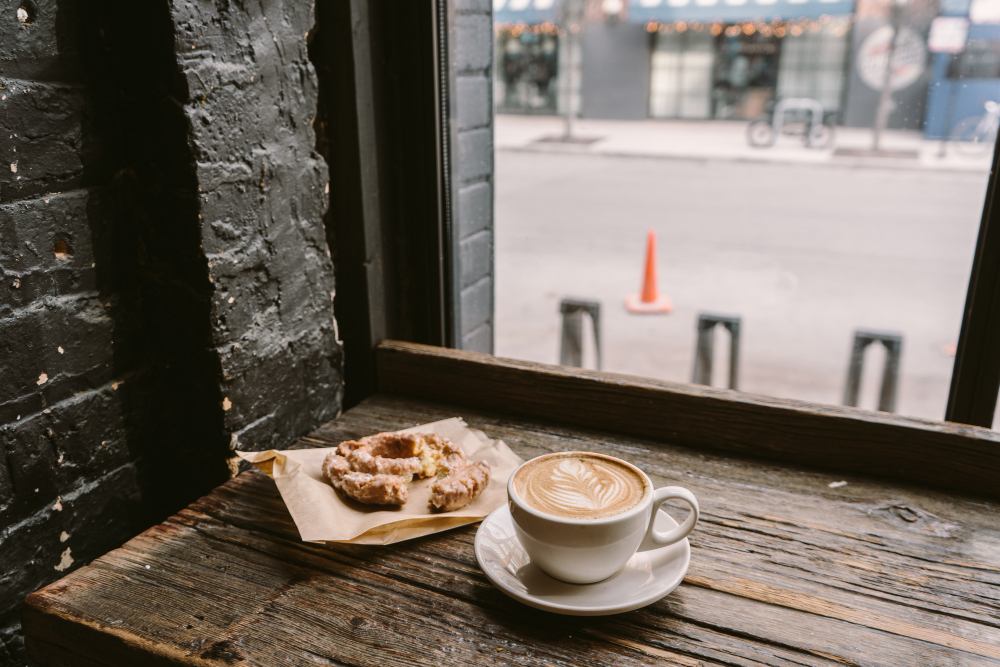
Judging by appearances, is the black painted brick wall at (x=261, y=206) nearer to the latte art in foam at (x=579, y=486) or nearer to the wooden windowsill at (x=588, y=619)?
the wooden windowsill at (x=588, y=619)

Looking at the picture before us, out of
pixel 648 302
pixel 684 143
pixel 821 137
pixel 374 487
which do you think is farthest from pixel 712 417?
pixel 684 143

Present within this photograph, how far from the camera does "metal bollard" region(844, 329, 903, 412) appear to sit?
2.31 meters

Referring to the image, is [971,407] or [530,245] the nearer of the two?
[971,407]

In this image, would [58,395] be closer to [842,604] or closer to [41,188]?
[41,188]

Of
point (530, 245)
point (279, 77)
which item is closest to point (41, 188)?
point (279, 77)

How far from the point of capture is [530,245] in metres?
5.83

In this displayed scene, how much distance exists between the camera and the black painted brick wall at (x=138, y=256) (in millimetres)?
878

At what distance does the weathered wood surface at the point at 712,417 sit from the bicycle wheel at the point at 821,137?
538 centimetres

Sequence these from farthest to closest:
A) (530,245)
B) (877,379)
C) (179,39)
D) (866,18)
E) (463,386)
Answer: (530,245), (877,379), (866,18), (463,386), (179,39)

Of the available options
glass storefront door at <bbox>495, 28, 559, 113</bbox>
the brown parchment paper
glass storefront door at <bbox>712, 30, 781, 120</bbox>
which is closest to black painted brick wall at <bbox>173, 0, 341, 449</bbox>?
the brown parchment paper

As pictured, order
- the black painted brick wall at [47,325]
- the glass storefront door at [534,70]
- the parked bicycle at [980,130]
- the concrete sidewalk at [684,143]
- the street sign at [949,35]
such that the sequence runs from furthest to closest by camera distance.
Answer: the concrete sidewalk at [684,143], the glass storefront door at [534,70], the street sign at [949,35], the parked bicycle at [980,130], the black painted brick wall at [47,325]

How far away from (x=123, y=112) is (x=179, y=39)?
0.42ft

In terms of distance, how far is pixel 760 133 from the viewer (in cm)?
729

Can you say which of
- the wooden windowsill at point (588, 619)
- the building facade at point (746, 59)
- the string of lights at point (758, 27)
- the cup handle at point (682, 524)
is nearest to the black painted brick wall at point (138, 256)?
the wooden windowsill at point (588, 619)
